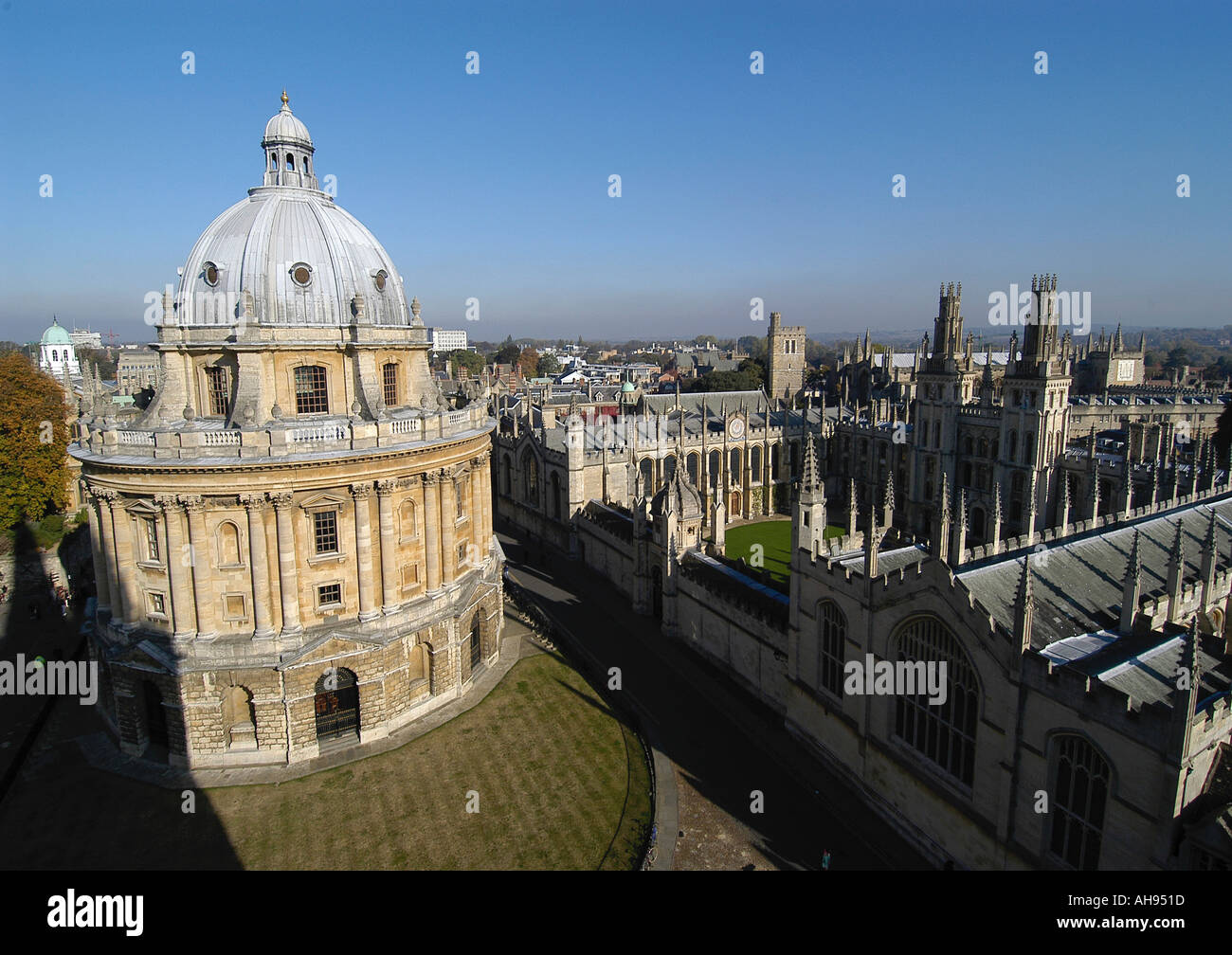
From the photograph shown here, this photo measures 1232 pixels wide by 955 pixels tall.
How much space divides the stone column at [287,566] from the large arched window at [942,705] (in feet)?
71.4

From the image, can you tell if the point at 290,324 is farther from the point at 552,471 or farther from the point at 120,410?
the point at 552,471

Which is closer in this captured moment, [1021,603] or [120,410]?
[1021,603]

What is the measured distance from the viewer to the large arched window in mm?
20016

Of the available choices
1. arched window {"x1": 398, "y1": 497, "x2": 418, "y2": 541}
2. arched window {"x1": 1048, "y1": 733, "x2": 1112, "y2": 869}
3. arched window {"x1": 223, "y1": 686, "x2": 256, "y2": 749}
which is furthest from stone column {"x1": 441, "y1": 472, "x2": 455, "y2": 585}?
arched window {"x1": 1048, "y1": 733, "x2": 1112, "y2": 869}

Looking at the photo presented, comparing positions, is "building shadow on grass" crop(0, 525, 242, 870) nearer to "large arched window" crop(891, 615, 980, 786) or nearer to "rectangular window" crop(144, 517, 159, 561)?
"rectangular window" crop(144, 517, 159, 561)

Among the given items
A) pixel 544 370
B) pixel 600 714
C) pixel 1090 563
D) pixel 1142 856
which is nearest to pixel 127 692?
pixel 600 714

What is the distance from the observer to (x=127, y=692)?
28.3 meters

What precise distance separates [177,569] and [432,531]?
9615mm

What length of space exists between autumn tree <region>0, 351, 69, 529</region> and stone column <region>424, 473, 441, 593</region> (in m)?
36.0

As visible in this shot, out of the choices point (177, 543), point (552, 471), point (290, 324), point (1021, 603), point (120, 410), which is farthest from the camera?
point (552, 471)

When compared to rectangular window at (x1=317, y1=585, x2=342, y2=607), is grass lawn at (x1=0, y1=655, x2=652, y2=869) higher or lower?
lower

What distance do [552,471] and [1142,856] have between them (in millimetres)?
43606

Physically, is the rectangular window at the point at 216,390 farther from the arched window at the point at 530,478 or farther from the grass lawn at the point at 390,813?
the arched window at the point at 530,478

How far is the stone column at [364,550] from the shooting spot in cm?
2858
